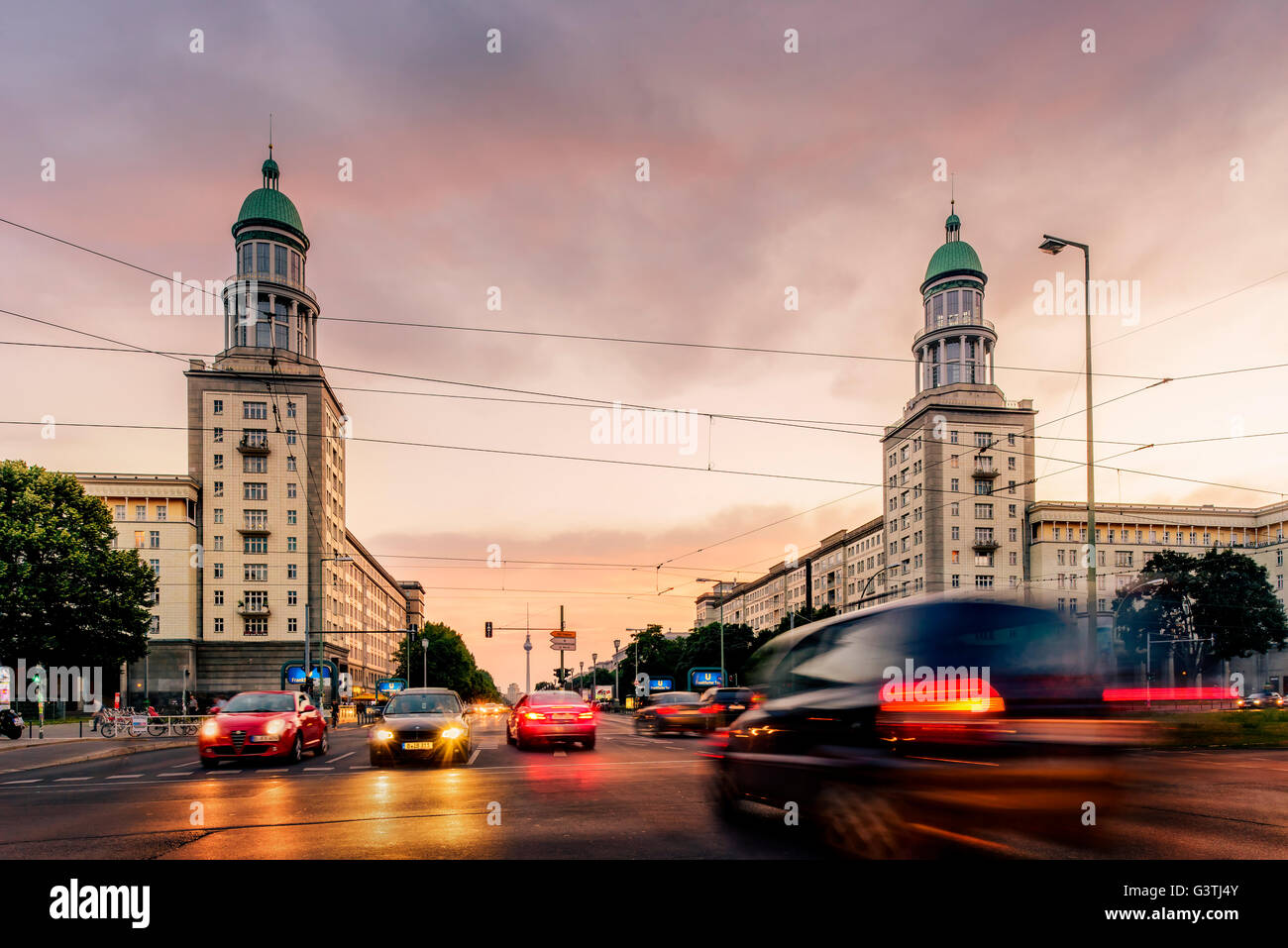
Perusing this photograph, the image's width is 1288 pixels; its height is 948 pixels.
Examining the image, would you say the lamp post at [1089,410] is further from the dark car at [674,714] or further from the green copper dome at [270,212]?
the green copper dome at [270,212]

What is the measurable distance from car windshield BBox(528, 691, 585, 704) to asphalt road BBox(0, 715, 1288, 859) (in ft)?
19.6

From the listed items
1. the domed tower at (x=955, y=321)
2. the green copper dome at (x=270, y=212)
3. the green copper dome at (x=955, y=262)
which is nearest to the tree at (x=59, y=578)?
the green copper dome at (x=270, y=212)

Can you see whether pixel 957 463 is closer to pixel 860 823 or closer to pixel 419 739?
pixel 419 739

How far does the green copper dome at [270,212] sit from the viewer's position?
8469 cm

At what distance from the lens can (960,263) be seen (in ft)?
325

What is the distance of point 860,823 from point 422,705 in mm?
12482

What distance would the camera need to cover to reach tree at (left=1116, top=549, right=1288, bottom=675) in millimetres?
70625

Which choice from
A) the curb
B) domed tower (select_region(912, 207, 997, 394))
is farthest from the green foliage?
the curb

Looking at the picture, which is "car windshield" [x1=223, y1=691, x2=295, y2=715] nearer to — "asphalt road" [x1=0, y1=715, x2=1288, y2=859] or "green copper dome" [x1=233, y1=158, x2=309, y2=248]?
"asphalt road" [x1=0, y1=715, x2=1288, y2=859]

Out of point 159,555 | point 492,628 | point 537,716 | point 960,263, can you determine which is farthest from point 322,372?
point 537,716

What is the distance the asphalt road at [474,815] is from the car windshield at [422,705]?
1.25m

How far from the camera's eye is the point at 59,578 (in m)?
48.0
